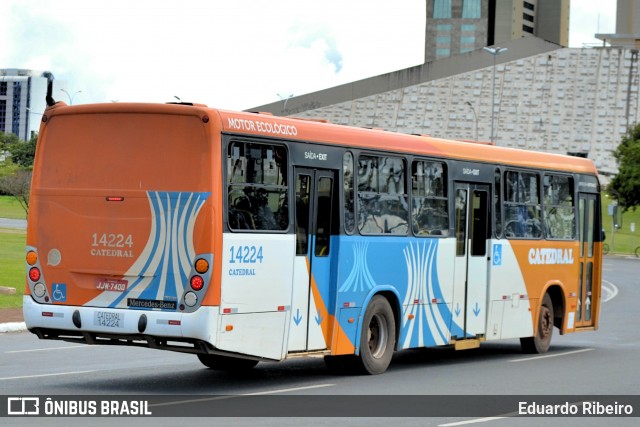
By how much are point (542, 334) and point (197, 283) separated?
29.1 ft

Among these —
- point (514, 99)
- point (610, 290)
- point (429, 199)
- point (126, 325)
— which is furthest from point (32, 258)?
point (514, 99)

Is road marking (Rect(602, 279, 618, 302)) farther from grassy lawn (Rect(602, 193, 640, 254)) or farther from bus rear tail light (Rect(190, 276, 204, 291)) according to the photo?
grassy lawn (Rect(602, 193, 640, 254))

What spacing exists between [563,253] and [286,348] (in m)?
8.06

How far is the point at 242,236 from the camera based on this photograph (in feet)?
43.3

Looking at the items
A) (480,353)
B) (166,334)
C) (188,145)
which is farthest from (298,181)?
(480,353)

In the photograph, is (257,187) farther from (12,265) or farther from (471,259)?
(12,265)

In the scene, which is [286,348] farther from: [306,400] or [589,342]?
[589,342]

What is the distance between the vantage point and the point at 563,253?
67.6ft

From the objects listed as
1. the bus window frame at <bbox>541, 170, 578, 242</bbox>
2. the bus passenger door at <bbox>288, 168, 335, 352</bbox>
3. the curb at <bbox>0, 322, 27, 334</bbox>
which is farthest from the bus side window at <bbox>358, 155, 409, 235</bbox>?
the curb at <bbox>0, 322, 27, 334</bbox>

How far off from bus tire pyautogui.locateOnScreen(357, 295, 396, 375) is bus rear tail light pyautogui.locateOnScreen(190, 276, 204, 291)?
319cm

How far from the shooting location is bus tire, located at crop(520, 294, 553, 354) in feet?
65.5

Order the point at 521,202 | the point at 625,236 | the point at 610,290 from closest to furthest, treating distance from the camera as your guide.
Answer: the point at 521,202 → the point at 610,290 → the point at 625,236

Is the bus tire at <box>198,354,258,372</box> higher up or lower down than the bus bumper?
lower down

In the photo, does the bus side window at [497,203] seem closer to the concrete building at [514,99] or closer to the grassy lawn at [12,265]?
the grassy lawn at [12,265]
